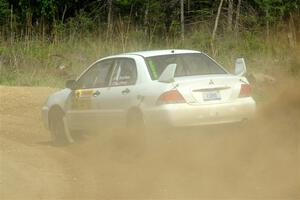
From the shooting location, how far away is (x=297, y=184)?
851cm

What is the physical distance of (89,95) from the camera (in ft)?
40.5

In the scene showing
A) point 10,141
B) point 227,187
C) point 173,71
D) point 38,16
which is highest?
point 173,71

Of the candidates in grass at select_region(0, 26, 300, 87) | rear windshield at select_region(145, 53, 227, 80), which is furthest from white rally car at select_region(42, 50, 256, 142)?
grass at select_region(0, 26, 300, 87)

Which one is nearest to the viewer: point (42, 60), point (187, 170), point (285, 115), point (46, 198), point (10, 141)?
point (46, 198)

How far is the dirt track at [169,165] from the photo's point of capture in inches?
333

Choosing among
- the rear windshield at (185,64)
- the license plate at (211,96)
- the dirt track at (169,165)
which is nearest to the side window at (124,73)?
the rear windshield at (185,64)

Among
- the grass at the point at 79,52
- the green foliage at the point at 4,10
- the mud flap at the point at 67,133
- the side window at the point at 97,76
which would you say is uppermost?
the side window at the point at 97,76

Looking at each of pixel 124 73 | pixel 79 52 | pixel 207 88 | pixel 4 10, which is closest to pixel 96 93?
pixel 124 73

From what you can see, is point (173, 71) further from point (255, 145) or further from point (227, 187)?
point (227, 187)

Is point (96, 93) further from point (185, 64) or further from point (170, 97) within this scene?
point (170, 97)

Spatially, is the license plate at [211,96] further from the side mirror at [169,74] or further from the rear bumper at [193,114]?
the side mirror at [169,74]

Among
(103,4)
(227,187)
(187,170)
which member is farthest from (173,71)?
(103,4)

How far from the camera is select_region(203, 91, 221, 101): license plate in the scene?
35.4ft

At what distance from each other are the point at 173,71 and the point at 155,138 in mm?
966
